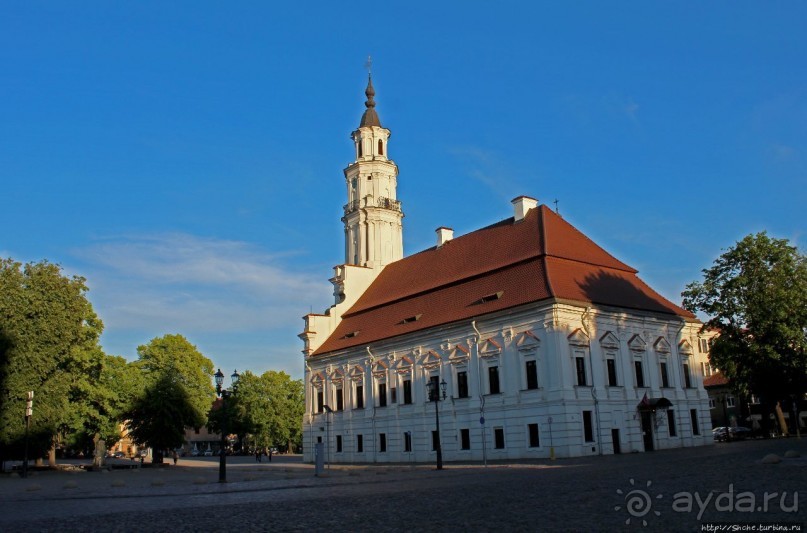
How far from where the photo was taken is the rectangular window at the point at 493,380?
150ft

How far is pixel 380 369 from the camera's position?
55.4 metres

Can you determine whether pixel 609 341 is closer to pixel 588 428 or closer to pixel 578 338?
pixel 578 338

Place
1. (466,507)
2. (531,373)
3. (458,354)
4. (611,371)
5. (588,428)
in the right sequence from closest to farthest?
(466,507) → (588,428) → (531,373) → (611,371) → (458,354)

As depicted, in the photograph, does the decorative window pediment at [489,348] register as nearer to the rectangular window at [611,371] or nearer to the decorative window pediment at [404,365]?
the rectangular window at [611,371]

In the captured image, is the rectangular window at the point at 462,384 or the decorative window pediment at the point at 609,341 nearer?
the decorative window pediment at the point at 609,341

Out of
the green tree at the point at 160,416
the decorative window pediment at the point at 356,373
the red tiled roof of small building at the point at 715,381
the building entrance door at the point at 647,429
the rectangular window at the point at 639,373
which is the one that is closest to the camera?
the building entrance door at the point at 647,429

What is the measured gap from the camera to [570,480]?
20703 mm

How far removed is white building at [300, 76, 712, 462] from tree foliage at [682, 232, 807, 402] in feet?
15.8

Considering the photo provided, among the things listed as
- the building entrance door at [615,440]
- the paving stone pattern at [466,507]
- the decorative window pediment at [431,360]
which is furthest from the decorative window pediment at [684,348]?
the paving stone pattern at [466,507]

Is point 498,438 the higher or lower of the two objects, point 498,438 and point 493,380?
the lower

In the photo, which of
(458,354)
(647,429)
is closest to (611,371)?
(647,429)

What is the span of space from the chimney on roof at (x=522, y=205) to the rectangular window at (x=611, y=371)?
1287 cm

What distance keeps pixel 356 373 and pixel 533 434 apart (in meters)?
19.7

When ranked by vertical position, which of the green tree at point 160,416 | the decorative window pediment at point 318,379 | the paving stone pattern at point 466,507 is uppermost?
the decorative window pediment at point 318,379
